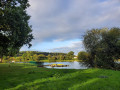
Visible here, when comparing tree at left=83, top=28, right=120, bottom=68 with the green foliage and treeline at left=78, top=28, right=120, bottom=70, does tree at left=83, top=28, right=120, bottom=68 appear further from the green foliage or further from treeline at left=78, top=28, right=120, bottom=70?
the green foliage

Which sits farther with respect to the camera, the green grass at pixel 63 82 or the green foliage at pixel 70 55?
the green foliage at pixel 70 55

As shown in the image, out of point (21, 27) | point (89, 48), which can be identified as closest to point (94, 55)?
point (89, 48)

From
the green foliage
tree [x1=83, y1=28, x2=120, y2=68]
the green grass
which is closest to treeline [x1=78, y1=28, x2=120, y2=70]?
tree [x1=83, y1=28, x2=120, y2=68]

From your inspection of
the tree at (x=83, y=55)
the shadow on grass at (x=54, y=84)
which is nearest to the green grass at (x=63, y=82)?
the shadow on grass at (x=54, y=84)

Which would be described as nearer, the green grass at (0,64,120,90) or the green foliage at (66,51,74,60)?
the green grass at (0,64,120,90)

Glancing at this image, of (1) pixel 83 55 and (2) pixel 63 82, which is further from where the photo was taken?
(1) pixel 83 55

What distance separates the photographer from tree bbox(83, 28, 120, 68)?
24562 mm

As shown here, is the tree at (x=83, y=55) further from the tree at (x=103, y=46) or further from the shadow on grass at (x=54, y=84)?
the shadow on grass at (x=54, y=84)

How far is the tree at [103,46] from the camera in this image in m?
24.6

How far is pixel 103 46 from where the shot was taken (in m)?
24.8

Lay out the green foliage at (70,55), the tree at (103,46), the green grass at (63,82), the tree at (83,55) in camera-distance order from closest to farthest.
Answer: the green grass at (63,82), the tree at (103,46), the tree at (83,55), the green foliage at (70,55)

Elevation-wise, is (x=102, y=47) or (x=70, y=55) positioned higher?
(x=102, y=47)

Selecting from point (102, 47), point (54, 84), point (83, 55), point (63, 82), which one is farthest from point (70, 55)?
point (54, 84)

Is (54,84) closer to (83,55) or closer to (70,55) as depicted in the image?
(83,55)
